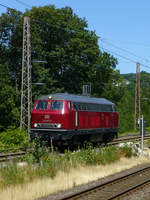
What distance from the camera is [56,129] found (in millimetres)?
21234

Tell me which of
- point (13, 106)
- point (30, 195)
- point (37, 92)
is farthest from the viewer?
point (37, 92)

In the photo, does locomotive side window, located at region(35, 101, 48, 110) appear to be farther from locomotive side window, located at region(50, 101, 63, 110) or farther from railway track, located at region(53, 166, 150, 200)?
railway track, located at region(53, 166, 150, 200)

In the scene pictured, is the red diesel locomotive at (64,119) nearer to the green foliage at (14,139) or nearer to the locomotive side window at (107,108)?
the locomotive side window at (107,108)

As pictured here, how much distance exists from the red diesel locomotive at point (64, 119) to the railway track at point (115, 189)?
6872 mm

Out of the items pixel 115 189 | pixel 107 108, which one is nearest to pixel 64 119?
pixel 107 108

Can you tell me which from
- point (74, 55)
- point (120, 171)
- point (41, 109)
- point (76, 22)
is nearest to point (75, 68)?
point (74, 55)

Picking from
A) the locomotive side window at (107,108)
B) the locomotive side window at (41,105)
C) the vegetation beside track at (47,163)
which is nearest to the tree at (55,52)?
the locomotive side window at (107,108)

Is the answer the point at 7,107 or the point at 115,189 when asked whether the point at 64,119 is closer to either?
the point at 115,189

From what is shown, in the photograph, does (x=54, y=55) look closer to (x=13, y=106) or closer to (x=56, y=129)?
(x=13, y=106)

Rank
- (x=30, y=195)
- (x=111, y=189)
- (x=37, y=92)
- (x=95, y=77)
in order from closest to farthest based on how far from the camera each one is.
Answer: (x=30, y=195) → (x=111, y=189) → (x=37, y=92) → (x=95, y=77)

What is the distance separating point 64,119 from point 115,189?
9415mm

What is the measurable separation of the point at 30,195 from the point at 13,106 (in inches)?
1155

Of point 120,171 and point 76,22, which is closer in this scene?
point 120,171

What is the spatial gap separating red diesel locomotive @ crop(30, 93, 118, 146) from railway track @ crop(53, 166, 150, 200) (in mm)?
6872
